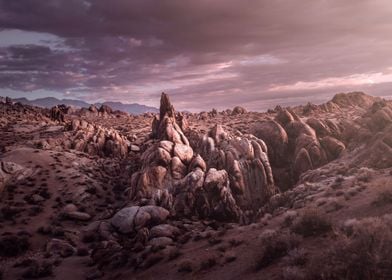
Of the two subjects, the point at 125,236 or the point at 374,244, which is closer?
the point at 374,244

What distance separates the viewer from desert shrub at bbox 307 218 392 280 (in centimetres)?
1117

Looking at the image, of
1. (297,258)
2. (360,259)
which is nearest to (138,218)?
(297,258)

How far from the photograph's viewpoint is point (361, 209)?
22.4 metres

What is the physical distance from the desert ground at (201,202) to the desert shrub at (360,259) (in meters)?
0.04

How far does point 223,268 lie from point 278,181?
44.0 metres

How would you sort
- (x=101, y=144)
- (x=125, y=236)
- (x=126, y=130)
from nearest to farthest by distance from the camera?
1. (x=125, y=236)
2. (x=101, y=144)
3. (x=126, y=130)

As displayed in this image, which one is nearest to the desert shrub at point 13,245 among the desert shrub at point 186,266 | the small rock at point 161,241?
the small rock at point 161,241

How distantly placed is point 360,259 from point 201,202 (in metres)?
36.4

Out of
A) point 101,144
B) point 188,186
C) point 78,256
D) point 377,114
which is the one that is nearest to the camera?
point 78,256

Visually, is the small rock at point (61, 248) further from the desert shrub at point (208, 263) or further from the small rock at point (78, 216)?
the desert shrub at point (208, 263)

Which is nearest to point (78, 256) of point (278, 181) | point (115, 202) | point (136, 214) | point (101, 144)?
point (136, 214)

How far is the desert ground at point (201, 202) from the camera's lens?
17219 mm

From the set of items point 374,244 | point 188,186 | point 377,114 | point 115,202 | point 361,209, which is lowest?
point 115,202

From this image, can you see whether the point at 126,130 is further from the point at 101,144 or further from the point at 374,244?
the point at 374,244
